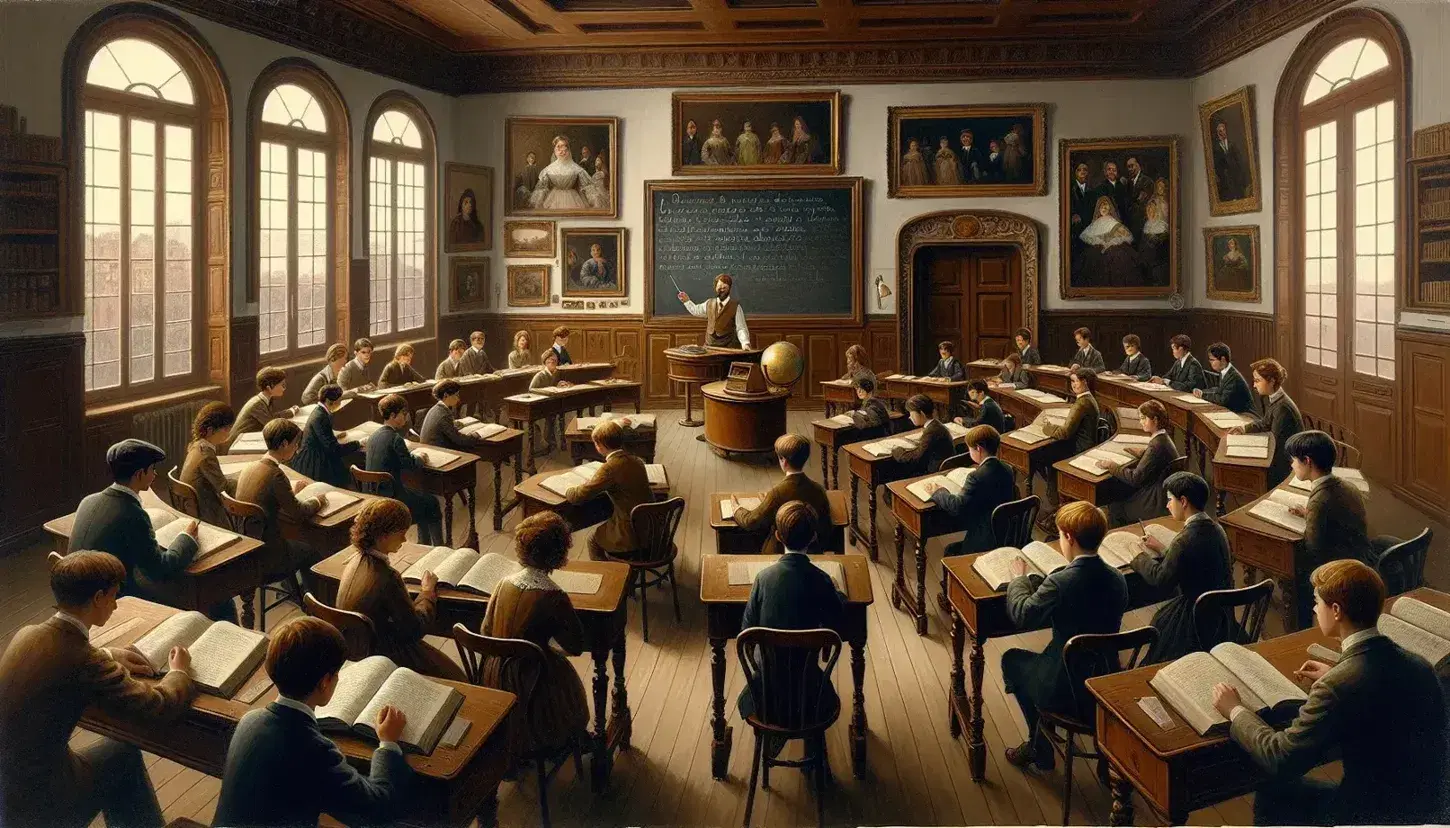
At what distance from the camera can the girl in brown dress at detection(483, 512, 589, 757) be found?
383 cm

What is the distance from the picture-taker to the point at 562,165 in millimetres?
14203

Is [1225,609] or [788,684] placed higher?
[1225,609]

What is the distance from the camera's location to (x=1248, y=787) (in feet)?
10.2

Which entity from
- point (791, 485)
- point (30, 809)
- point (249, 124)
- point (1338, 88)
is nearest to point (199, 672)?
point (30, 809)

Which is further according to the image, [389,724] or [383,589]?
[383,589]

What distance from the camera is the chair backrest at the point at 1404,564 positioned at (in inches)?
177

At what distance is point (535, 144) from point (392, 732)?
1250 cm

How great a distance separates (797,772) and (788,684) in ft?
2.47

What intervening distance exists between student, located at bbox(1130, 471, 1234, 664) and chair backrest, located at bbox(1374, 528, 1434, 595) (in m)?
0.76

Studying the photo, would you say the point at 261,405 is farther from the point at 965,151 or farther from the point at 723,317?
the point at 965,151

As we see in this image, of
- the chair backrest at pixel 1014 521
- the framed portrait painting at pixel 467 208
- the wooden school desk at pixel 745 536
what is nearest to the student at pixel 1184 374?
the chair backrest at pixel 1014 521

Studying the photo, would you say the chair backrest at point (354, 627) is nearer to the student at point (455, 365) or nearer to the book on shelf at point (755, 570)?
the book on shelf at point (755, 570)

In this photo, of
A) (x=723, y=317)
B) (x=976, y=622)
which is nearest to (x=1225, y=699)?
(x=976, y=622)

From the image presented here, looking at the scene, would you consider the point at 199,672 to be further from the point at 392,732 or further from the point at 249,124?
the point at 249,124
